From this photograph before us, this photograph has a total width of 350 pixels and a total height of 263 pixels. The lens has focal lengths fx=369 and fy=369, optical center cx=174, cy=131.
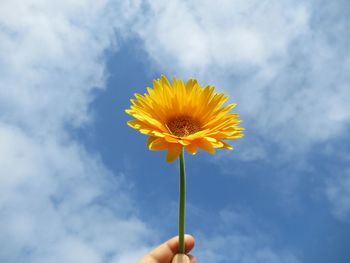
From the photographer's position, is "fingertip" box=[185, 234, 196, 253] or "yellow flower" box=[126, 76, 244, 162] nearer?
"yellow flower" box=[126, 76, 244, 162]

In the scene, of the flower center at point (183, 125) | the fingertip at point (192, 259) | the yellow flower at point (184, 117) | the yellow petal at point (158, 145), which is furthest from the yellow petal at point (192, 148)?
the fingertip at point (192, 259)

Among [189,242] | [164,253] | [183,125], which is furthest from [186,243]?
[183,125]

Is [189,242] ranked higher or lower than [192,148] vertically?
lower

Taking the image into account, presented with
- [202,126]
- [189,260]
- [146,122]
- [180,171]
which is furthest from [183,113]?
[189,260]

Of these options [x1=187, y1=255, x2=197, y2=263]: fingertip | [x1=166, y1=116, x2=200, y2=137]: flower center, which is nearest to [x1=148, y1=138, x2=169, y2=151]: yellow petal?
[x1=166, y1=116, x2=200, y2=137]: flower center

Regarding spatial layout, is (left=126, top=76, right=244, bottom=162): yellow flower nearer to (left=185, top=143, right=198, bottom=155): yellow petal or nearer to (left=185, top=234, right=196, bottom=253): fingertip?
(left=185, top=143, right=198, bottom=155): yellow petal

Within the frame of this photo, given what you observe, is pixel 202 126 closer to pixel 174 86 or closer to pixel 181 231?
pixel 174 86

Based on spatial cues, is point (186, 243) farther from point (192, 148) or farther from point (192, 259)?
point (192, 148)
